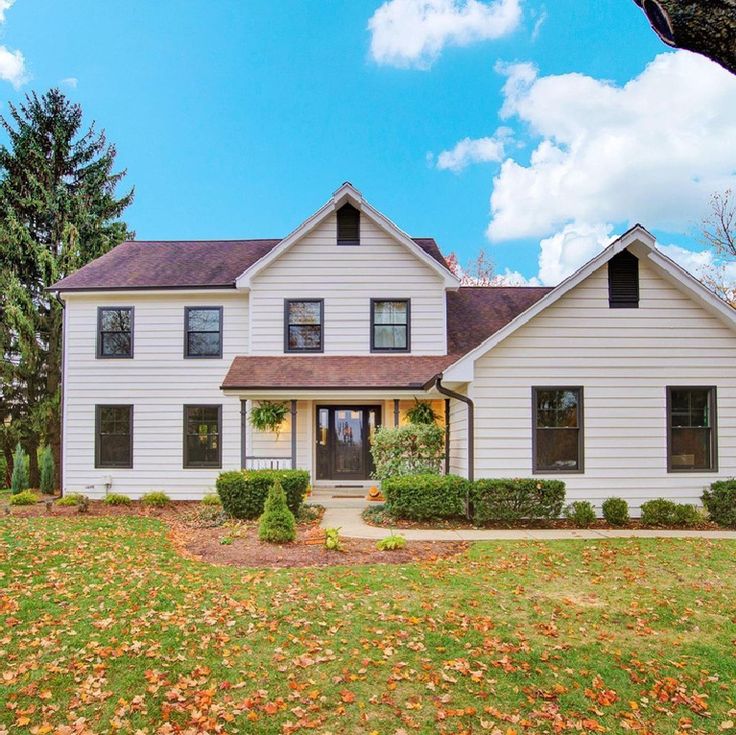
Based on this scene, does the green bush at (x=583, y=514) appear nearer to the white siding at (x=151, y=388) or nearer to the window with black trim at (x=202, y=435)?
the white siding at (x=151, y=388)

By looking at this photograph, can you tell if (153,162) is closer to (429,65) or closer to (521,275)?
(429,65)

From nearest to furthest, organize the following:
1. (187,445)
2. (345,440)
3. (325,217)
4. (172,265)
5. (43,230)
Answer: (325,217) < (187,445) < (345,440) < (172,265) < (43,230)

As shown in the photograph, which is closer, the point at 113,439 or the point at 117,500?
the point at 117,500

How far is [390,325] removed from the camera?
15.7 meters

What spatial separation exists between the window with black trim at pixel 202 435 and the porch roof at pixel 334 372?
1740 millimetres

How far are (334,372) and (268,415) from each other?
213 centimetres

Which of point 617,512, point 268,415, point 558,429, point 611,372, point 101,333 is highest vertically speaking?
point 101,333

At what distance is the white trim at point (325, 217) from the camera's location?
15.3m

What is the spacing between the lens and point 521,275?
3341 centimetres

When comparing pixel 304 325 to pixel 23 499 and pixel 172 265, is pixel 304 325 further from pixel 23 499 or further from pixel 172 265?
pixel 23 499

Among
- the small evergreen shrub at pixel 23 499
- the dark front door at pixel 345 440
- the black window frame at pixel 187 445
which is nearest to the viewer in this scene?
the small evergreen shrub at pixel 23 499

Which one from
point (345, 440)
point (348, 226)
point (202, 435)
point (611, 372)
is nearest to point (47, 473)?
point (202, 435)

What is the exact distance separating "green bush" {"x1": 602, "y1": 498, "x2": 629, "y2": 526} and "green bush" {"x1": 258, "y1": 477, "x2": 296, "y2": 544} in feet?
19.7

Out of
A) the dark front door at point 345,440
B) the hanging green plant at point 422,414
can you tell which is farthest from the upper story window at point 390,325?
the dark front door at point 345,440
